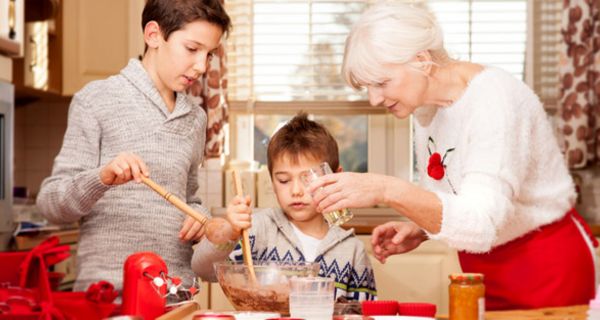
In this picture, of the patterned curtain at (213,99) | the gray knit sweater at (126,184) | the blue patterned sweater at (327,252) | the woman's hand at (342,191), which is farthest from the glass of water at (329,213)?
the patterned curtain at (213,99)

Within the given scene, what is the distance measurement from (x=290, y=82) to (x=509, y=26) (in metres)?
1.05

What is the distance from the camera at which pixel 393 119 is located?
390 centimetres

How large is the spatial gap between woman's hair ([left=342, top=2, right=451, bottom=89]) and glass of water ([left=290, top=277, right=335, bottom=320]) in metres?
0.59

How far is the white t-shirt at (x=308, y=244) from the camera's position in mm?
2143

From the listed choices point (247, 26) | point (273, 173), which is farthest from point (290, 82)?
point (273, 173)

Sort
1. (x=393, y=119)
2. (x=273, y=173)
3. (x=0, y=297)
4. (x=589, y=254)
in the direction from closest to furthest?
(x=0, y=297) < (x=589, y=254) < (x=273, y=173) < (x=393, y=119)

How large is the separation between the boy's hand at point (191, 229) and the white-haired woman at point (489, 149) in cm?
39

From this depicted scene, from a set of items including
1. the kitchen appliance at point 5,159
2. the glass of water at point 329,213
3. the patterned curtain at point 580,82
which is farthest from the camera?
the patterned curtain at point 580,82

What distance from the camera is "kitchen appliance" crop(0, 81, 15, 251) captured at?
8.71 ft

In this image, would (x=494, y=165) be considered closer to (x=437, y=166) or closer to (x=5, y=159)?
(x=437, y=166)

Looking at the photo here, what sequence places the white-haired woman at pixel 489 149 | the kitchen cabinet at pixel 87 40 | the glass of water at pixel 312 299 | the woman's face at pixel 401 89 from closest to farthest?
the glass of water at pixel 312 299 → the white-haired woman at pixel 489 149 → the woman's face at pixel 401 89 → the kitchen cabinet at pixel 87 40

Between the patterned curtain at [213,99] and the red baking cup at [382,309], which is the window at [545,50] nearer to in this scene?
the patterned curtain at [213,99]

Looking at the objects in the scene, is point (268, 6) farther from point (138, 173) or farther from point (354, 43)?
point (138, 173)

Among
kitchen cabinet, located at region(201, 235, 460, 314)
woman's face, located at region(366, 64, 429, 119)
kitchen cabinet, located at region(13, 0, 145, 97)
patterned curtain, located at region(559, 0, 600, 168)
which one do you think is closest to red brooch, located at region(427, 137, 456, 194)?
woman's face, located at region(366, 64, 429, 119)
